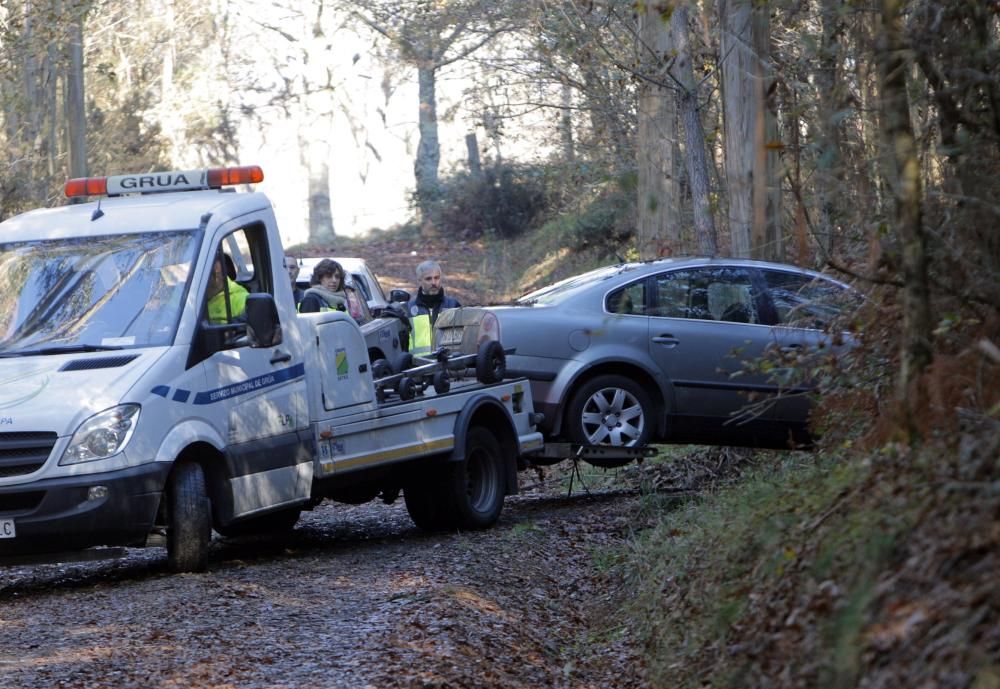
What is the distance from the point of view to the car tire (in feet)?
39.3

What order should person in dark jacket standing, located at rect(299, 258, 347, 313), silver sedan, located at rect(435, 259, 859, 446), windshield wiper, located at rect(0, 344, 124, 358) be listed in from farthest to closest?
1. person in dark jacket standing, located at rect(299, 258, 347, 313)
2. silver sedan, located at rect(435, 259, 859, 446)
3. windshield wiper, located at rect(0, 344, 124, 358)

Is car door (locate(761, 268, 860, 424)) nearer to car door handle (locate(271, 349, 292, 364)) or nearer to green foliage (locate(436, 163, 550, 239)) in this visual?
car door handle (locate(271, 349, 292, 364))

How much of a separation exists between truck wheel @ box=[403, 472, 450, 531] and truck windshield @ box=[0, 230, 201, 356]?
2737 mm

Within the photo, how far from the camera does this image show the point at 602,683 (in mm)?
7039

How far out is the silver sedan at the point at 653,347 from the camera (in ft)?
38.9

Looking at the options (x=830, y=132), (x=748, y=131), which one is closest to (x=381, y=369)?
(x=748, y=131)

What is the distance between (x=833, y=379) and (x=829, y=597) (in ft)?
9.22

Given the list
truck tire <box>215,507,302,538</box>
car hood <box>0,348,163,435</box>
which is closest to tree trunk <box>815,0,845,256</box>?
car hood <box>0,348,163,435</box>

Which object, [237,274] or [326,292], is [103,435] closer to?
[237,274]

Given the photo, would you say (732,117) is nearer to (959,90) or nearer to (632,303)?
(632,303)

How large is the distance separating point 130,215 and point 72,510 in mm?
2348

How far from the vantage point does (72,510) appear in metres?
8.50

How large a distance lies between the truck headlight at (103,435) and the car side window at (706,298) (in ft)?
16.5

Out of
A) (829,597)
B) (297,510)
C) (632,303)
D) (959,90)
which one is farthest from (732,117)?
(829,597)
